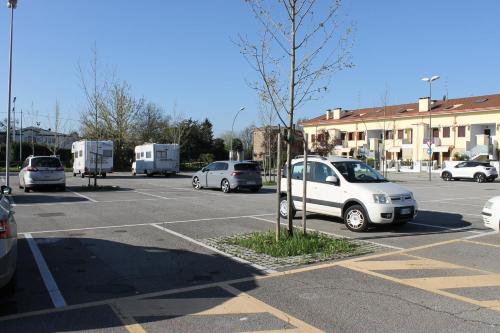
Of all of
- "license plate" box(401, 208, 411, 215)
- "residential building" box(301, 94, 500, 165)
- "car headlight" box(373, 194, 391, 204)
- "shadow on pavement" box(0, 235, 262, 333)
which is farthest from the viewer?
"residential building" box(301, 94, 500, 165)

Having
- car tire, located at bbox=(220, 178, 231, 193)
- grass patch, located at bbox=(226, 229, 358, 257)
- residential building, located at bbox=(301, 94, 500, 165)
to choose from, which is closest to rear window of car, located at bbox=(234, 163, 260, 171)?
car tire, located at bbox=(220, 178, 231, 193)

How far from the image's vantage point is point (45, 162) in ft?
71.3

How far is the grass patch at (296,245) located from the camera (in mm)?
8227

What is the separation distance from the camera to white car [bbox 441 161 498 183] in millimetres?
A: 36625

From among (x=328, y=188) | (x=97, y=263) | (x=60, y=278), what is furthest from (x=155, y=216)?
A: (x=60, y=278)

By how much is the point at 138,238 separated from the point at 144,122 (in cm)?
6366

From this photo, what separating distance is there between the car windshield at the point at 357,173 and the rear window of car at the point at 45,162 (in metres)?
14.8

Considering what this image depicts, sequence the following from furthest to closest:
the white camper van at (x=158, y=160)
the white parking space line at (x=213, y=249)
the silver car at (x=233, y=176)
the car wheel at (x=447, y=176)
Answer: the white camper van at (x=158, y=160), the car wheel at (x=447, y=176), the silver car at (x=233, y=176), the white parking space line at (x=213, y=249)

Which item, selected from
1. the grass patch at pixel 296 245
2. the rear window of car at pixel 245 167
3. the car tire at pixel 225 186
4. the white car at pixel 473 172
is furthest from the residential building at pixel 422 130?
the grass patch at pixel 296 245

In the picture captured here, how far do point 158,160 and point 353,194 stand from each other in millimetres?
31947

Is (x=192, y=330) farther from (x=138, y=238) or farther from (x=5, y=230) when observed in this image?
(x=138, y=238)

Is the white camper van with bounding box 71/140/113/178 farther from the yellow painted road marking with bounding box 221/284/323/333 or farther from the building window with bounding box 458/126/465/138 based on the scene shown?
the building window with bounding box 458/126/465/138

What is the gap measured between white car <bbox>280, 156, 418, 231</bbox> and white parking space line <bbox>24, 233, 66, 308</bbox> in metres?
6.19

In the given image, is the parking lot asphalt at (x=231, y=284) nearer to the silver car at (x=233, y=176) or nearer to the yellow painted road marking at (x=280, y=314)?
the yellow painted road marking at (x=280, y=314)
